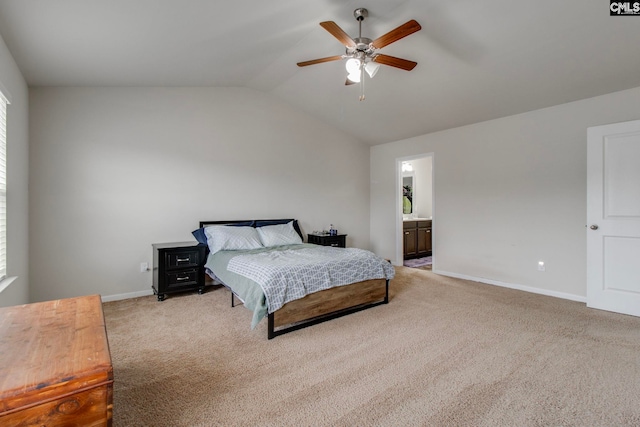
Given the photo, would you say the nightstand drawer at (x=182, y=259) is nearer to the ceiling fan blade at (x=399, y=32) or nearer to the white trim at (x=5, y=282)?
the white trim at (x=5, y=282)

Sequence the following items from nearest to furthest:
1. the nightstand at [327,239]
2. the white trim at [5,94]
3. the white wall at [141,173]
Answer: the white trim at [5,94]
the white wall at [141,173]
the nightstand at [327,239]

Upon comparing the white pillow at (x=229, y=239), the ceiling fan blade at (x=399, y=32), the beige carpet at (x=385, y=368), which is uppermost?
the ceiling fan blade at (x=399, y=32)

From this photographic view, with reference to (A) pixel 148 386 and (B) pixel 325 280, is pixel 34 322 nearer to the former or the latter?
(A) pixel 148 386

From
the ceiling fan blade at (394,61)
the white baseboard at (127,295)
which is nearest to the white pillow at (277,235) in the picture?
the white baseboard at (127,295)

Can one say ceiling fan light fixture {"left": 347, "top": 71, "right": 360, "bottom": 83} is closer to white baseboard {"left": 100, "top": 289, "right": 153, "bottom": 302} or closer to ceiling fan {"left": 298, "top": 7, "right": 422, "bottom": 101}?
ceiling fan {"left": 298, "top": 7, "right": 422, "bottom": 101}

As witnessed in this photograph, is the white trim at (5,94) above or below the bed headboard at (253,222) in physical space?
above

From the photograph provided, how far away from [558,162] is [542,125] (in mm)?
515

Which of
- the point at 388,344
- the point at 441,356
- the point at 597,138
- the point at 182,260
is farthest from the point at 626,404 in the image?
the point at 182,260

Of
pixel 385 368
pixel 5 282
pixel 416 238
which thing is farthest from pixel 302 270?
pixel 416 238

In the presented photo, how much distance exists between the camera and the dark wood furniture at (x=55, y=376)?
852 millimetres

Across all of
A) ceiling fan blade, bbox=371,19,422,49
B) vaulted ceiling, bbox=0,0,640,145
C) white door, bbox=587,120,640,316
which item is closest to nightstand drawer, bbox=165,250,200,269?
vaulted ceiling, bbox=0,0,640,145

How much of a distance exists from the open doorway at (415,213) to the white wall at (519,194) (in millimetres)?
399

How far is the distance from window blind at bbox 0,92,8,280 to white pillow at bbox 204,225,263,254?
1.88 meters

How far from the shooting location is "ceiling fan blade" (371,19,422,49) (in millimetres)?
2205
